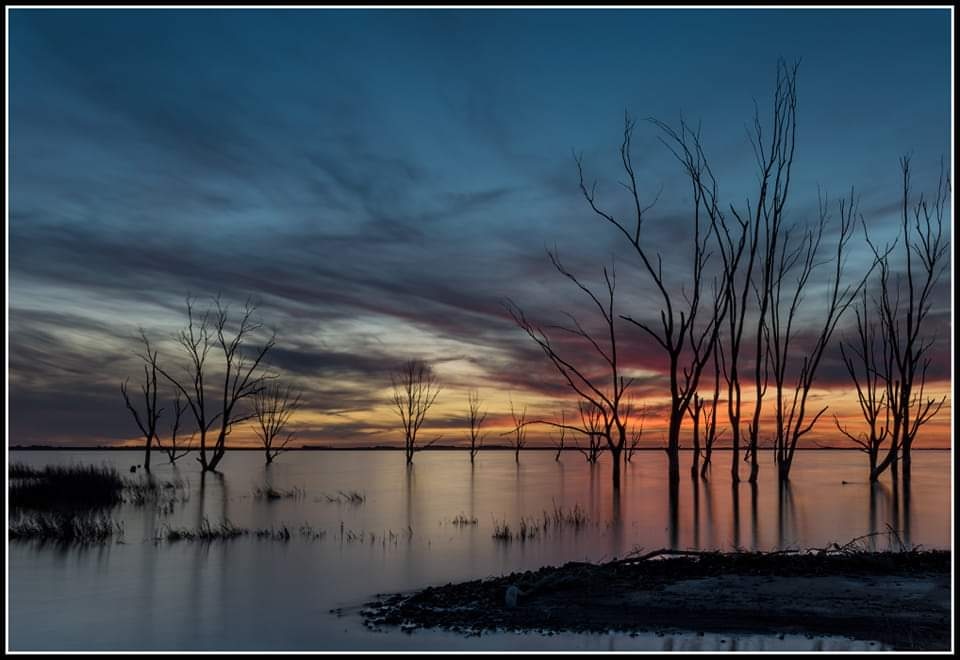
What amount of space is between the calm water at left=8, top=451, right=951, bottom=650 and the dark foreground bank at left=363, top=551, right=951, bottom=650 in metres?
0.46

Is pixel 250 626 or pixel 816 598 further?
pixel 250 626

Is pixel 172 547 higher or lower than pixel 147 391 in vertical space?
lower

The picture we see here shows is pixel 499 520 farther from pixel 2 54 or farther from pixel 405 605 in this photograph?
pixel 2 54

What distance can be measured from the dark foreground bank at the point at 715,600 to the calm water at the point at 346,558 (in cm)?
46

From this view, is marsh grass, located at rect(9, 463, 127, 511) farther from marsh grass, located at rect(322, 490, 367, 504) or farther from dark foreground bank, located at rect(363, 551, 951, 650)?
dark foreground bank, located at rect(363, 551, 951, 650)

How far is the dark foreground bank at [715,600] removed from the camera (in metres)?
9.51

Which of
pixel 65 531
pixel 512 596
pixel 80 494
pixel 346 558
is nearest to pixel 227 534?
pixel 65 531

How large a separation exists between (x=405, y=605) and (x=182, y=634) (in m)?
2.91

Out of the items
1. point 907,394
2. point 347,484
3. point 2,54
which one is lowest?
point 347,484

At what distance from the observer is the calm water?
35.6ft

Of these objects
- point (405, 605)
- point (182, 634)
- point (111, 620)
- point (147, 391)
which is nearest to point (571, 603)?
A: point (405, 605)

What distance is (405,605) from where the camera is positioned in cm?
1106

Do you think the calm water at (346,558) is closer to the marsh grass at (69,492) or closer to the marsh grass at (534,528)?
the marsh grass at (534,528)

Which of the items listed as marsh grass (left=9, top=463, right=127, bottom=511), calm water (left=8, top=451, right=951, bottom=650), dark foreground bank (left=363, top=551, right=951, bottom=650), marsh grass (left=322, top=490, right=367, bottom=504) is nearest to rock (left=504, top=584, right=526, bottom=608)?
dark foreground bank (left=363, top=551, right=951, bottom=650)
